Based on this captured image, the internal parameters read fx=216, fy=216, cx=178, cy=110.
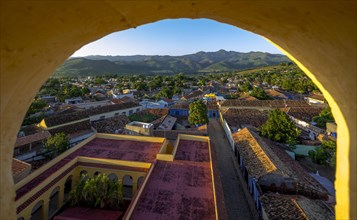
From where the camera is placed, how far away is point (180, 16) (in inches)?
79.4

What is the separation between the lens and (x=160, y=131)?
1011 inches

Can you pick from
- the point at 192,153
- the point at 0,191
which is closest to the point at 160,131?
the point at 192,153

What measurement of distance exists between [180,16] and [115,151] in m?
16.3

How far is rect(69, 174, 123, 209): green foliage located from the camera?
12.2 meters

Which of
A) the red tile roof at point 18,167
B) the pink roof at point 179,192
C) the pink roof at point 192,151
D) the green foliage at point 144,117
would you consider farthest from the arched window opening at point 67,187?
the green foliage at point 144,117

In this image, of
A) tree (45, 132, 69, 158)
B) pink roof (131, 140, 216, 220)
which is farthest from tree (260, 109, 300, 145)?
tree (45, 132, 69, 158)

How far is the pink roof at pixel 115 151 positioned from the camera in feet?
50.8

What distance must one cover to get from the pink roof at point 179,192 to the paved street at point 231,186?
3056 millimetres

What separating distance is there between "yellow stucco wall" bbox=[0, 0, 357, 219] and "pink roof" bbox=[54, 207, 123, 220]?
34.6ft

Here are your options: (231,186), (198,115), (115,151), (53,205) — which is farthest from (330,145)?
(53,205)

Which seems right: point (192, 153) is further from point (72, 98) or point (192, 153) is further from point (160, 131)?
point (72, 98)

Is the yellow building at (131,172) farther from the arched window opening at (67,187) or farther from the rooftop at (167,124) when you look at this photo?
the rooftop at (167,124)

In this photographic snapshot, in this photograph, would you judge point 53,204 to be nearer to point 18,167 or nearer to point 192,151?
point 18,167

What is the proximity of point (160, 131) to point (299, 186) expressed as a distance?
51.8ft
